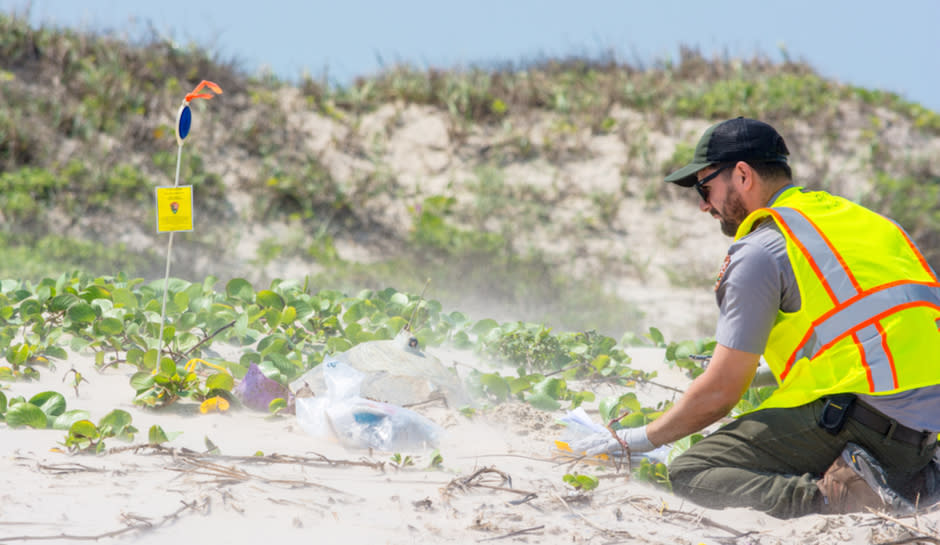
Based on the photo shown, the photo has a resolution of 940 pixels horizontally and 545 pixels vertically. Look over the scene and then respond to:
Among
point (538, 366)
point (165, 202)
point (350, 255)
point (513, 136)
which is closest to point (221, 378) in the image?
point (165, 202)

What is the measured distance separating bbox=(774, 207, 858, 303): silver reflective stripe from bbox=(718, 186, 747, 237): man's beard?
29cm

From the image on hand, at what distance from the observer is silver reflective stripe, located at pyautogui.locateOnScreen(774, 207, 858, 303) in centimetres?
240

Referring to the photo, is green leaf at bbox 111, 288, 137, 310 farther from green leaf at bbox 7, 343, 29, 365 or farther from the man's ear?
the man's ear

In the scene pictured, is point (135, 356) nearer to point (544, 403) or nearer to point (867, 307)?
point (544, 403)

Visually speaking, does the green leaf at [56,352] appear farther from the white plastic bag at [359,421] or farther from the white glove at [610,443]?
the white glove at [610,443]

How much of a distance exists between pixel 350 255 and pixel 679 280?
3762mm

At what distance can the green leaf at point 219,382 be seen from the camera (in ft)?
9.91

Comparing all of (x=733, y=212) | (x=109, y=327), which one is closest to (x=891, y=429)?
(x=733, y=212)

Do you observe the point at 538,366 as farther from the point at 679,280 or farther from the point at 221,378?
the point at 679,280

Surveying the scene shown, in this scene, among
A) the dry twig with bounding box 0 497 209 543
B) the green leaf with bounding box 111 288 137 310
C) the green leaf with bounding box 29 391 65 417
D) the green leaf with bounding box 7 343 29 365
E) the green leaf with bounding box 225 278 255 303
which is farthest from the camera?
the green leaf with bounding box 225 278 255 303

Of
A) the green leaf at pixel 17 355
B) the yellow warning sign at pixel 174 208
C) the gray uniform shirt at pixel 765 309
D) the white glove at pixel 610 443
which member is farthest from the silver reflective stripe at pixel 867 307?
the green leaf at pixel 17 355

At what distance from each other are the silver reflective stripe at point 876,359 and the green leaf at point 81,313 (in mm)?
3259

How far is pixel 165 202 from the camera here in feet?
10.3

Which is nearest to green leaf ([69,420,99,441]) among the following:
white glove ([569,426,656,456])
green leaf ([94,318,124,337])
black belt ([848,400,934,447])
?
green leaf ([94,318,124,337])
